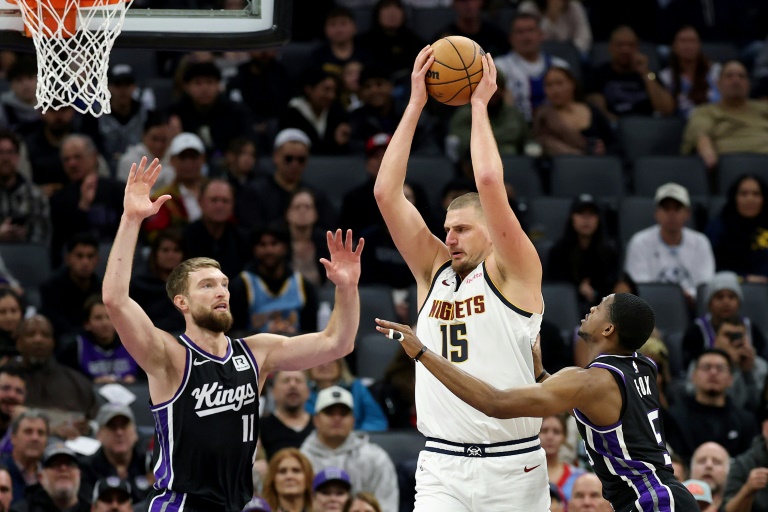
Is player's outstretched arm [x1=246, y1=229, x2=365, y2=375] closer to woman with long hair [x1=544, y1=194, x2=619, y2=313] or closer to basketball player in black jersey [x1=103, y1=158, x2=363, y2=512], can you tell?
basketball player in black jersey [x1=103, y1=158, x2=363, y2=512]

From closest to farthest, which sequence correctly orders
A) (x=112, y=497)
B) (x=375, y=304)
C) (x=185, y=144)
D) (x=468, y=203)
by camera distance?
(x=468, y=203), (x=112, y=497), (x=375, y=304), (x=185, y=144)

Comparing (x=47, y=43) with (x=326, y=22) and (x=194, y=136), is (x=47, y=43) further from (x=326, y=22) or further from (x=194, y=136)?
(x=326, y=22)

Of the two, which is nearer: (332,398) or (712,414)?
(332,398)

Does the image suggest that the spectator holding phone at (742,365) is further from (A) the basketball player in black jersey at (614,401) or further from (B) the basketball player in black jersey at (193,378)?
(B) the basketball player in black jersey at (193,378)

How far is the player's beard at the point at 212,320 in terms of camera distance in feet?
24.0

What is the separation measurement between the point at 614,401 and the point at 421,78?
6.66ft

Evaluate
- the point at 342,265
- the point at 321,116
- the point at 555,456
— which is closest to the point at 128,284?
the point at 342,265

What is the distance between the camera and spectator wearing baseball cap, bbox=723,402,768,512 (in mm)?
9984

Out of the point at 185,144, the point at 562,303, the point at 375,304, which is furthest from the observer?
the point at 185,144

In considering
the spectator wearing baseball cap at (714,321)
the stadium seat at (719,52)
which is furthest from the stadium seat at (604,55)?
the spectator wearing baseball cap at (714,321)

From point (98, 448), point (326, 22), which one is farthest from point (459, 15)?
point (98, 448)

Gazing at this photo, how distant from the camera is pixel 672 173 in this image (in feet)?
47.1

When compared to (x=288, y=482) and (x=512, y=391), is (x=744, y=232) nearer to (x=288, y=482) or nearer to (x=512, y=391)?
(x=288, y=482)

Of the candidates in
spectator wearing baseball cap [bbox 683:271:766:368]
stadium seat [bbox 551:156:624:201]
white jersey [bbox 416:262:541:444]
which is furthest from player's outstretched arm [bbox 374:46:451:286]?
stadium seat [bbox 551:156:624:201]
